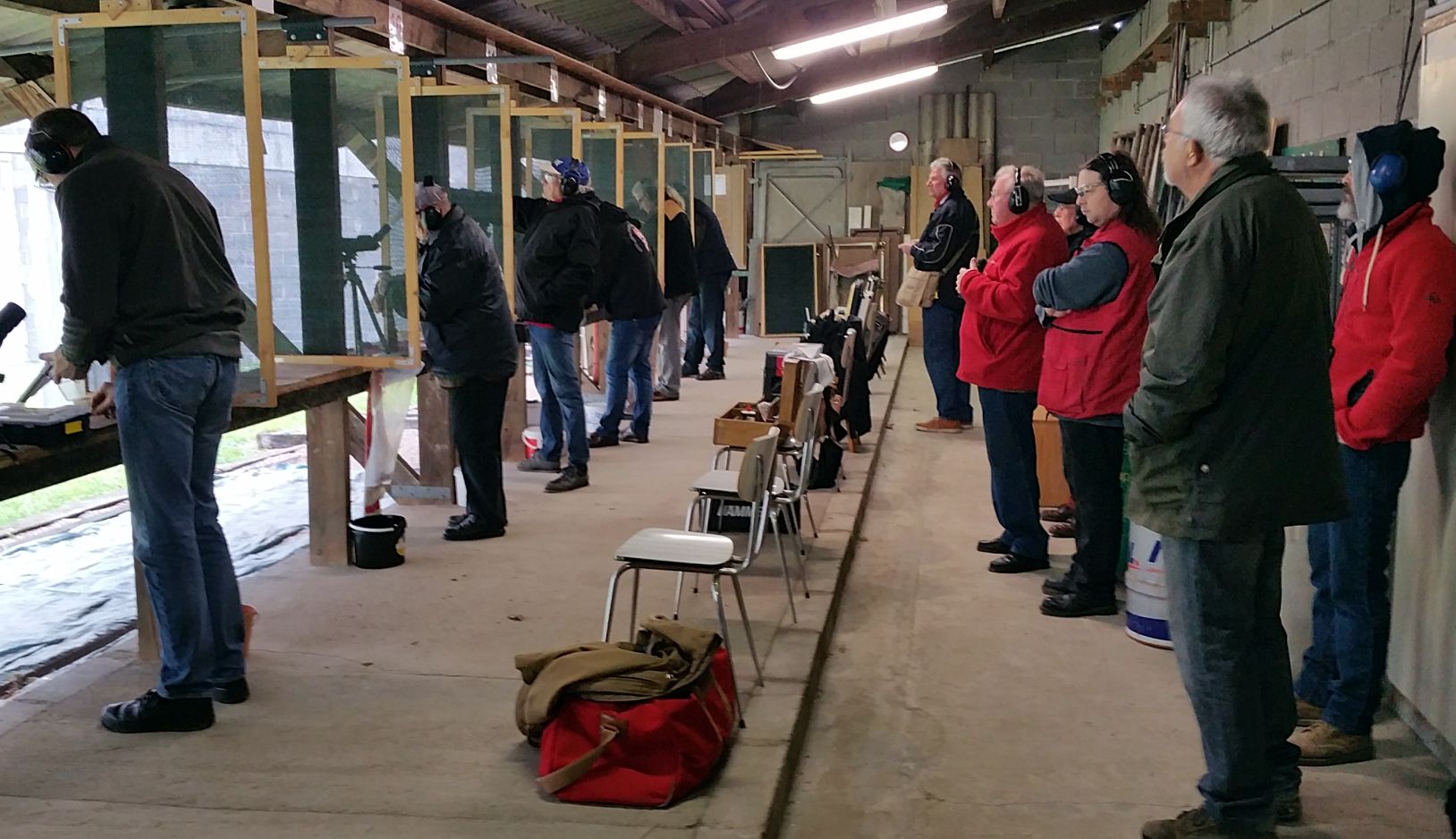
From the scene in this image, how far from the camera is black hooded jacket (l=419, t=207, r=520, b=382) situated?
195 inches

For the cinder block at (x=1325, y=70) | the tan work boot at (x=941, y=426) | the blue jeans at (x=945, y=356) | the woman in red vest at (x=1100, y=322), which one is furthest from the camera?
the tan work boot at (x=941, y=426)

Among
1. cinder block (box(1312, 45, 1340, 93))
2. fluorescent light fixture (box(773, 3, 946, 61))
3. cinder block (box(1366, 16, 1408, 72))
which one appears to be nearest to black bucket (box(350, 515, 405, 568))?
cinder block (box(1366, 16, 1408, 72))

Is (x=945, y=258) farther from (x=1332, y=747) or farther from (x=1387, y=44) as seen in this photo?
(x=1332, y=747)

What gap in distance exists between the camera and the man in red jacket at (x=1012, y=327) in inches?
181

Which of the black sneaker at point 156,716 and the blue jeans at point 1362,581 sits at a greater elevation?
the blue jeans at point 1362,581

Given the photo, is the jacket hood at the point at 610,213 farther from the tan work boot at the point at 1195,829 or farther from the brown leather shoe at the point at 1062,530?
the tan work boot at the point at 1195,829

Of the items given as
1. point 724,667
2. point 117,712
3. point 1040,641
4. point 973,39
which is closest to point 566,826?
point 724,667

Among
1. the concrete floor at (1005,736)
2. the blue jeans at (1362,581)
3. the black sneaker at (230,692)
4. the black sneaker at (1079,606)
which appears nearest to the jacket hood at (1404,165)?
the blue jeans at (1362,581)

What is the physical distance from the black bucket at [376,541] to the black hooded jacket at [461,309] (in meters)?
0.65

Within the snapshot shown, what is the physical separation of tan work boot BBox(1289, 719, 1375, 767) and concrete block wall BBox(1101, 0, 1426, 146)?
1915mm

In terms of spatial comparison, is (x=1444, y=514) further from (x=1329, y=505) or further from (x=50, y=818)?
(x=50, y=818)

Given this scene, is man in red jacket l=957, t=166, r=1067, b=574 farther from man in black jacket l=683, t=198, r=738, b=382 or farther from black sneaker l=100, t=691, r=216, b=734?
man in black jacket l=683, t=198, r=738, b=382

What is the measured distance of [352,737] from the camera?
312 centimetres

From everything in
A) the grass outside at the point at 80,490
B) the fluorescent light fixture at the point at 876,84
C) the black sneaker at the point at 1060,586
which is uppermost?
the fluorescent light fixture at the point at 876,84
